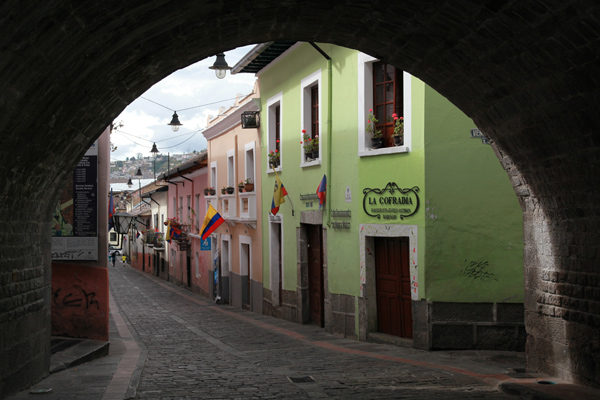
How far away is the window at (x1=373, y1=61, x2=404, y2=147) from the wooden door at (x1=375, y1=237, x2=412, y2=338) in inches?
79.1

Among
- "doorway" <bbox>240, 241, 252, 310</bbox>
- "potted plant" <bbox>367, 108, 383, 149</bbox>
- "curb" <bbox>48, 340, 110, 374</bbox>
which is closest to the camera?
"curb" <bbox>48, 340, 110, 374</bbox>

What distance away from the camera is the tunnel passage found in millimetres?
5531

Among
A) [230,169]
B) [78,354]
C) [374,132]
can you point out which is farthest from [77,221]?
[230,169]

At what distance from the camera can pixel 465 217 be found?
1211cm

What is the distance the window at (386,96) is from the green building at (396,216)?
0.08 feet

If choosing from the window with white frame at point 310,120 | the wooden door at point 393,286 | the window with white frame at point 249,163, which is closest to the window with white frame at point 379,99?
the wooden door at point 393,286

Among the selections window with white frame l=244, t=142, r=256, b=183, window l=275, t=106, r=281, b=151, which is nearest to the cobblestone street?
window l=275, t=106, r=281, b=151

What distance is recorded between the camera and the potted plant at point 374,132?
1351 centimetres

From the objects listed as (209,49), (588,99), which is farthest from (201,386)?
(588,99)

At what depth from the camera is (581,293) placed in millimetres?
7855

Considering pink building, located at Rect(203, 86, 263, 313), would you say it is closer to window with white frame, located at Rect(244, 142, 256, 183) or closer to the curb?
window with white frame, located at Rect(244, 142, 256, 183)

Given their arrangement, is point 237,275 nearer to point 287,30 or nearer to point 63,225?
point 63,225

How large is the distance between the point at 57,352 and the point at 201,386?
3.17m

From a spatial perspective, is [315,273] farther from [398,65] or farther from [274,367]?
[398,65]
